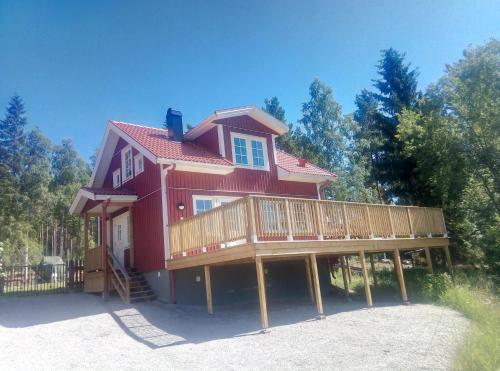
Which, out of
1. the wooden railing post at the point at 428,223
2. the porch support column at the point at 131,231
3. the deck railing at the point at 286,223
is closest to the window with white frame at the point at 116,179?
the porch support column at the point at 131,231

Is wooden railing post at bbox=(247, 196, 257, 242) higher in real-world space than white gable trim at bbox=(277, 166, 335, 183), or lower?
lower

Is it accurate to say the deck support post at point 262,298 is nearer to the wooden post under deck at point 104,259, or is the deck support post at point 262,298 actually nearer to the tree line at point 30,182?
the wooden post under deck at point 104,259

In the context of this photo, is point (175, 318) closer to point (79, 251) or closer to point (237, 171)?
point (237, 171)

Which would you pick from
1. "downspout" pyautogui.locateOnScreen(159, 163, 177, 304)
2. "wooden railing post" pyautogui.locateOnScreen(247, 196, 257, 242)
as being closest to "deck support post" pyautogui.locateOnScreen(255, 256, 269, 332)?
"wooden railing post" pyautogui.locateOnScreen(247, 196, 257, 242)

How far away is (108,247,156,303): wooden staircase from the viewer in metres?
12.8

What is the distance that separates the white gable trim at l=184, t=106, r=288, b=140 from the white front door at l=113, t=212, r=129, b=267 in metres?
4.51

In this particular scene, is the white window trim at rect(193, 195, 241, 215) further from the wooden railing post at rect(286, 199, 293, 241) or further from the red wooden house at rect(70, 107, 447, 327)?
the wooden railing post at rect(286, 199, 293, 241)

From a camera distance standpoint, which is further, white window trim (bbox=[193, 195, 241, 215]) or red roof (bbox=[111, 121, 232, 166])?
white window trim (bbox=[193, 195, 241, 215])

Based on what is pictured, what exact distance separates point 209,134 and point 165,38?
4177 mm

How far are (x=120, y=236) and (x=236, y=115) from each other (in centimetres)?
723

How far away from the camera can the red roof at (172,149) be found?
44.4ft

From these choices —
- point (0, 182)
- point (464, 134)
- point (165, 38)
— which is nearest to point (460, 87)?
point (464, 134)

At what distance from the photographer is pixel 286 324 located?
9.44 m

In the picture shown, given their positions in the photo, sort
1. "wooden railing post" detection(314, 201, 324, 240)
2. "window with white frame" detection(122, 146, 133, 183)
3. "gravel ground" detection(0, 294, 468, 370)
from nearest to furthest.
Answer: "gravel ground" detection(0, 294, 468, 370)
"wooden railing post" detection(314, 201, 324, 240)
"window with white frame" detection(122, 146, 133, 183)
